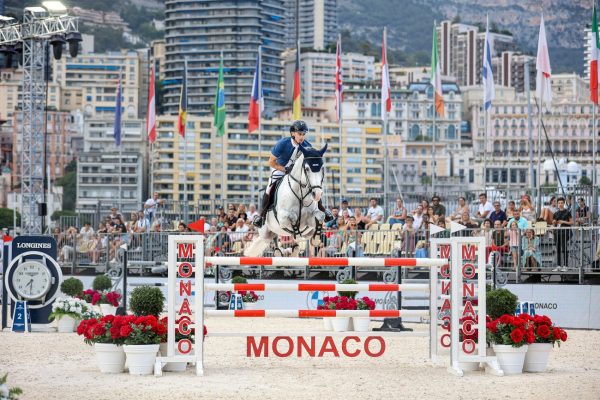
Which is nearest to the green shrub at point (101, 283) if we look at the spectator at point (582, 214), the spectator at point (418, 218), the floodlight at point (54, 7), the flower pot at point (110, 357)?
the spectator at point (418, 218)

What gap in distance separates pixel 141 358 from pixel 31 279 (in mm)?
6410

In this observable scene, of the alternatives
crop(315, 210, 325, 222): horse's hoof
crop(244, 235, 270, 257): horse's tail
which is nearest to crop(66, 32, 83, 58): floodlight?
crop(244, 235, 270, 257): horse's tail

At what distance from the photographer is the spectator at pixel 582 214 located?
23000mm

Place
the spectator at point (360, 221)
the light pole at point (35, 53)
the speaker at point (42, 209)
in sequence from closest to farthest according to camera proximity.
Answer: the spectator at point (360, 221) → the speaker at point (42, 209) → the light pole at point (35, 53)

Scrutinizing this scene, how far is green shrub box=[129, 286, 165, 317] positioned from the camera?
15227 millimetres

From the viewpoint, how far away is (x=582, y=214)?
23688 millimetres

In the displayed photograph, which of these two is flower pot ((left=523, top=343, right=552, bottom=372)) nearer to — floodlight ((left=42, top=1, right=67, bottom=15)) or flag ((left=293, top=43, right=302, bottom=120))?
flag ((left=293, top=43, right=302, bottom=120))

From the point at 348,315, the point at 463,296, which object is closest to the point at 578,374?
the point at 463,296

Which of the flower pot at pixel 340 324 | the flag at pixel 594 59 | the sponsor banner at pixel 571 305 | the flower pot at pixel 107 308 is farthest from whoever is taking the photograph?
the flag at pixel 594 59

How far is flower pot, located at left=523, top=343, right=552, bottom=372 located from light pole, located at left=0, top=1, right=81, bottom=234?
2603 centimetres

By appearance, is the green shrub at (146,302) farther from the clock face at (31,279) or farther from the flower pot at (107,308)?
the flower pot at (107,308)

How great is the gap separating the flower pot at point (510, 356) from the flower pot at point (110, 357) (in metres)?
4.37

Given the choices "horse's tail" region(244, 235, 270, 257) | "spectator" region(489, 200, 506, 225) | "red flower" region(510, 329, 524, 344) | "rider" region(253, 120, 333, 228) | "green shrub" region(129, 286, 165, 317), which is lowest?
"red flower" region(510, 329, 524, 344)

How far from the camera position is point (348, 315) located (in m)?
13.4
